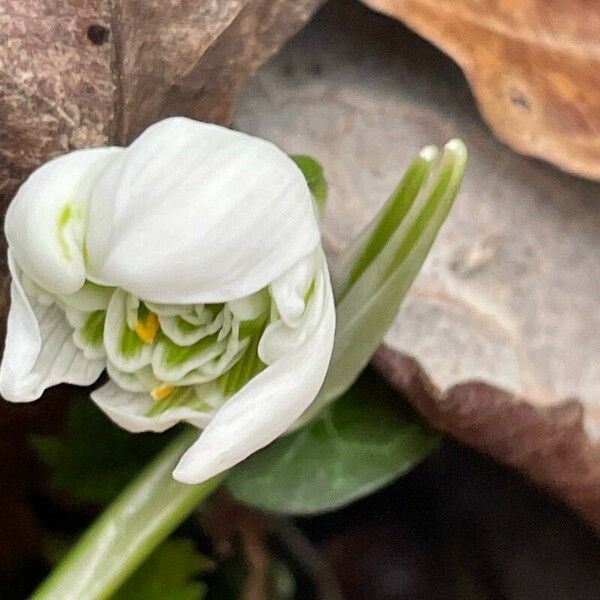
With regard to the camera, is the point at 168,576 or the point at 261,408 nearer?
the point at 261,408

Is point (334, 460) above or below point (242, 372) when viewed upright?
below

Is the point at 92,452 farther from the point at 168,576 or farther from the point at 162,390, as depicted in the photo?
the point at 162,390

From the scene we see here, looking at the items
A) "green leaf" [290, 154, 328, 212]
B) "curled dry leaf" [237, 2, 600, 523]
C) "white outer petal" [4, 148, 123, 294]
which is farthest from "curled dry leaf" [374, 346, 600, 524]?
"white outer petal" [4, 148, 123, 294]

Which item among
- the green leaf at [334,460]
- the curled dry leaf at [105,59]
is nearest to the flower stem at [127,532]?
the green leaf at [334,460]

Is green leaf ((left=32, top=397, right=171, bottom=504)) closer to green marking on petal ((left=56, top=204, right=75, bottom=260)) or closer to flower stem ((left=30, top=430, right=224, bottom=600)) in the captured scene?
flower stem ((left=30, top=430, right=224, bottom=600))

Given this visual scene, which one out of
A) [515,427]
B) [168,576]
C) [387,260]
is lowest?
[168,576]

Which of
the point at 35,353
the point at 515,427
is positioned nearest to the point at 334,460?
the point at 515,427

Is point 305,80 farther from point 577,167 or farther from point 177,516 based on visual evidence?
point 177,516
